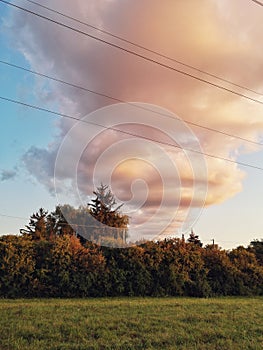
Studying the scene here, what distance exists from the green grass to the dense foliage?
22.6ft

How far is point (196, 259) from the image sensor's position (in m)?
22.2

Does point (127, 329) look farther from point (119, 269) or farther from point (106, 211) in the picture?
point (106, 211)

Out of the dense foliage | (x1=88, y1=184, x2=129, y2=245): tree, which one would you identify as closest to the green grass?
the dense foliage

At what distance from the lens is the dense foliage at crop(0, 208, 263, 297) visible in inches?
717

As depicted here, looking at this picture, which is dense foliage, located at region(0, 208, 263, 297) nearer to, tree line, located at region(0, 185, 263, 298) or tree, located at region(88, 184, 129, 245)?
tree line, located at region(0, 185, 263, 298)

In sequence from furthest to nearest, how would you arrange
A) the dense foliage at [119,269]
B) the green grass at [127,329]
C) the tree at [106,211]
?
the tree at [106,211], the dense foliage at [119,269], the green grass at [127,329]

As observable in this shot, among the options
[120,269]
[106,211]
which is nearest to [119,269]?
[120,269]

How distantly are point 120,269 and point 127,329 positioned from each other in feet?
37.2

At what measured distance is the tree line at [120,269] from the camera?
717 inches

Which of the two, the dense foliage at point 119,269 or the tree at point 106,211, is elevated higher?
the tree at point 106,211

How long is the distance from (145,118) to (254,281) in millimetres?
13589

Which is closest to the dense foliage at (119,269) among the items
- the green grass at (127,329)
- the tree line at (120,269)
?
the tree line at (120,269)

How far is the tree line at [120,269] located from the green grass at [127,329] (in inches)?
272

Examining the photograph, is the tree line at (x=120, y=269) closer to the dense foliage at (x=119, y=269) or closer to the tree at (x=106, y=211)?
the dense foliage at (x=119, y=269)
